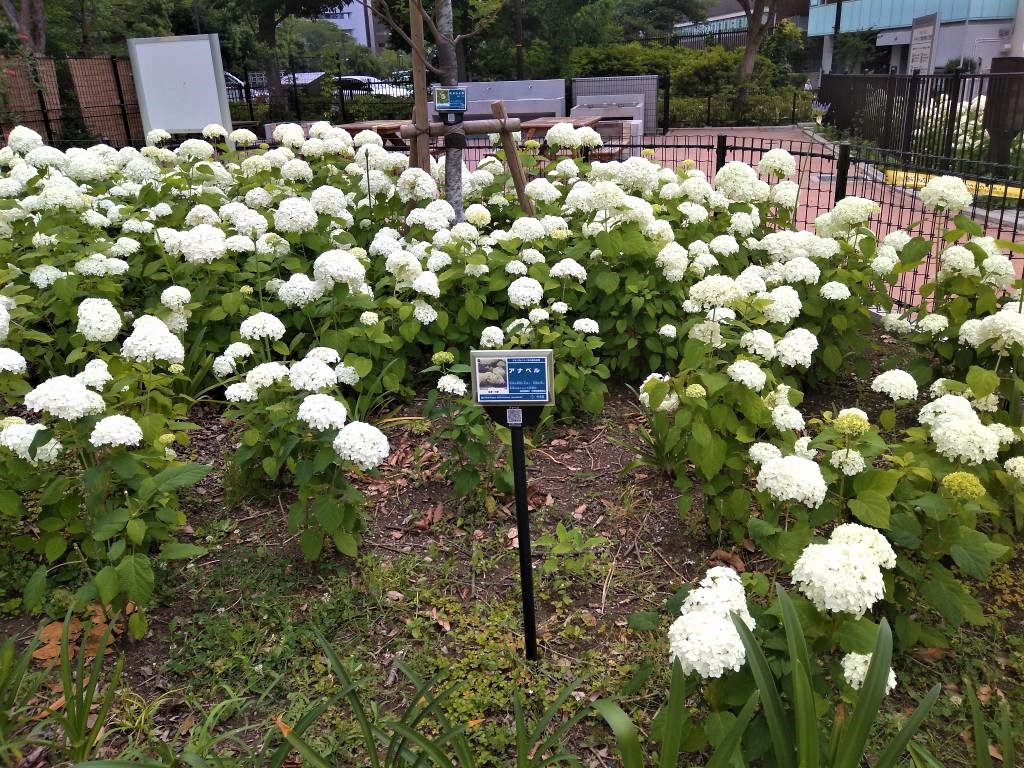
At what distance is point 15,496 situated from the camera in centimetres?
267

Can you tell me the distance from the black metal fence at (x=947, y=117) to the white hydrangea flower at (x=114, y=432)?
913 cm

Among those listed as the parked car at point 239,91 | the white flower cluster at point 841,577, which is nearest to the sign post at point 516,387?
the white flower cluster at point 841,577

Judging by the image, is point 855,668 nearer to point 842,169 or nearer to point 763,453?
point 763,453

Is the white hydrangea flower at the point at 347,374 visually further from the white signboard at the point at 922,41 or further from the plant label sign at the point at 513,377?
the white signboard at the point at 922,41

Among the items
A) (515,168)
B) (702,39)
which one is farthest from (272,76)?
(702,39)

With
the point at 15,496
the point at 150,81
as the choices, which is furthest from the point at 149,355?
the point at 150,81

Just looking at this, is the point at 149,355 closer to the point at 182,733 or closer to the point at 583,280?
the point at 182,733

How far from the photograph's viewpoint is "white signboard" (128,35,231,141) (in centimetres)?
Result: 1179

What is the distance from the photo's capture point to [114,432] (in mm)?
2436

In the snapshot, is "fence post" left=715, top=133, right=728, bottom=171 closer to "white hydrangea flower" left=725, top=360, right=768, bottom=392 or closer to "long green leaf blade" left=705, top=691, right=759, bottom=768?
"white hydrangea flower" left=725, top=360, right=768, bottom=392

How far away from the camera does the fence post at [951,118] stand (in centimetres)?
1079

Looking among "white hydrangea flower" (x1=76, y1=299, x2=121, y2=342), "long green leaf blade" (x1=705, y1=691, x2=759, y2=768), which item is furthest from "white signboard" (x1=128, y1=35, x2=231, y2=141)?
"long green leaf blade" (x1=705, y1=691, x2=759, y2=768)

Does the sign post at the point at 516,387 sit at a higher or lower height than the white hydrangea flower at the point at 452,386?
higher

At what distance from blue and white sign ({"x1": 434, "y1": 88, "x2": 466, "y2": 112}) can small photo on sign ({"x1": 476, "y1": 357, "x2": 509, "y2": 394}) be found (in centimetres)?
358
